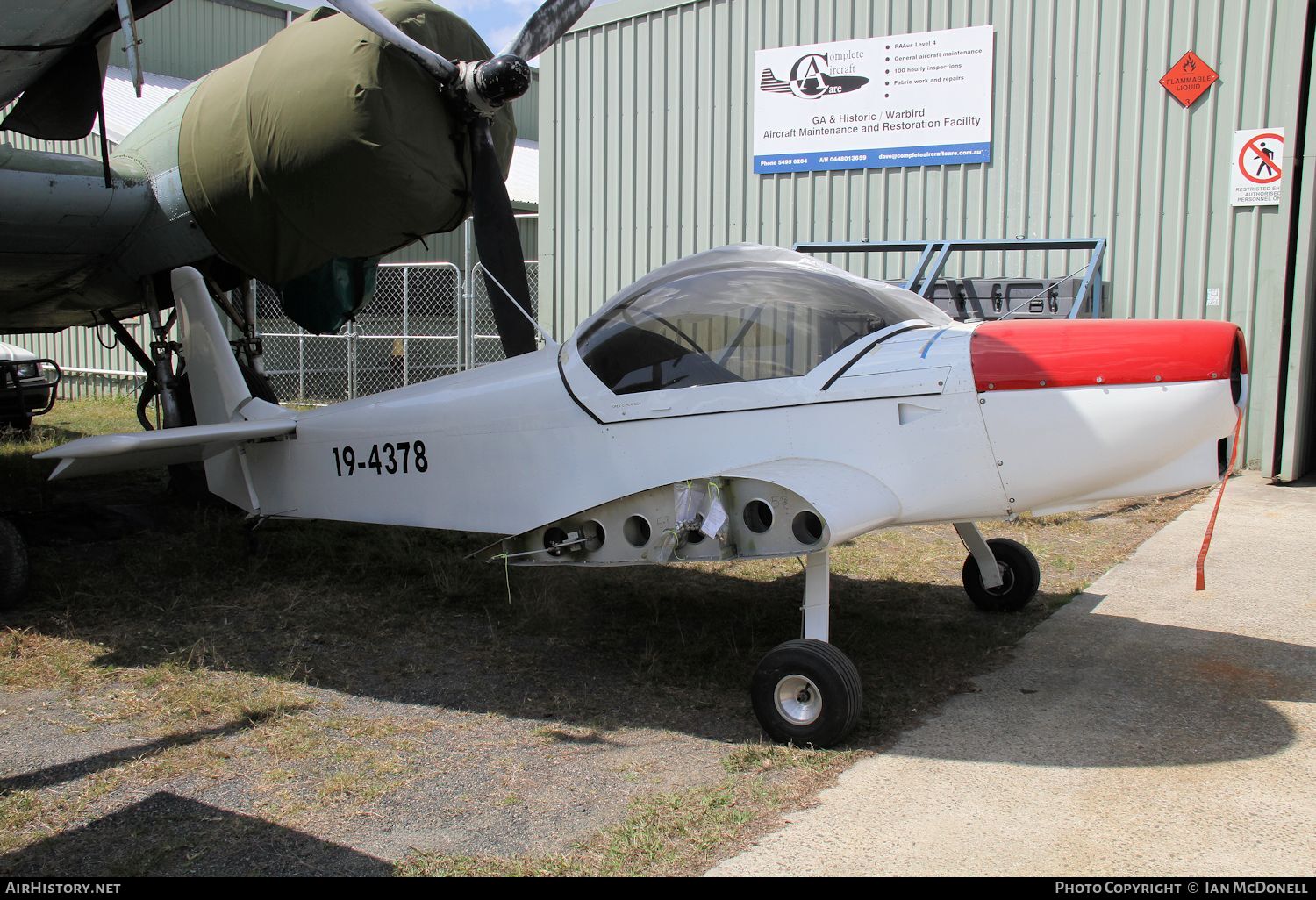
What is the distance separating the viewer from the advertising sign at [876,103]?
10445 mm

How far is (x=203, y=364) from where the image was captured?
630 centimetres

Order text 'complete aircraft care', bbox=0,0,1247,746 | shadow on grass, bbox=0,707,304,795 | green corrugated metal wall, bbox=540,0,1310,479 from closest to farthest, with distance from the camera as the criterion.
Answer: shadow on grass, bbox=0,707,304,795 < text 'complete aircraft care', bbox=0,0,1247,746 < green corrugated metal wall, bbox=540,0,1310,479

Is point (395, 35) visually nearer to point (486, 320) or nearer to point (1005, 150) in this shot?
point (1005, 150)

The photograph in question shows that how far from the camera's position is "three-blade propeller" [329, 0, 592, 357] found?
561 cm

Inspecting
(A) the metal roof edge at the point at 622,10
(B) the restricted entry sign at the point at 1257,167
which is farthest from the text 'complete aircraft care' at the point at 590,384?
(A) the metal roof edge at the point at 622,10

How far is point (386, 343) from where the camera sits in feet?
67.4

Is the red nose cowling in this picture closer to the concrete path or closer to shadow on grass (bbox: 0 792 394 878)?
the concrete path

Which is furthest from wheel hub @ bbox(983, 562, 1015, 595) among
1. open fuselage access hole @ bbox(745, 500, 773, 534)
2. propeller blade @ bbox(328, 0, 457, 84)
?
propeller blade @ bbox(328, 0, 457, 84)

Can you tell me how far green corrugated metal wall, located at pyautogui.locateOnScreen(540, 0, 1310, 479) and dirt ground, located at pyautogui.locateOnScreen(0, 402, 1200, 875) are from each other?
3.71 m

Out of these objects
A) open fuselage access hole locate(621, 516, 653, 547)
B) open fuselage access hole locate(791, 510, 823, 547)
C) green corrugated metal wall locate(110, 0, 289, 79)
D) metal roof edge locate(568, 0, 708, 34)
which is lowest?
open fuselage access hole locate(621, 516, 653, 547)

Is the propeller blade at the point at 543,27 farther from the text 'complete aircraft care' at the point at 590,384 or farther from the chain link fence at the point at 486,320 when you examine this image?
the chain link fence at the point at 486,320

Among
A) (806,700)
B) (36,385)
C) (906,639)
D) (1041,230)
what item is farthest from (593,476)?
(36,385)

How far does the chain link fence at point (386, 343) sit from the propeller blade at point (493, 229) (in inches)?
283

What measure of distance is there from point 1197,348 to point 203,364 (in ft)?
18.1
